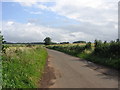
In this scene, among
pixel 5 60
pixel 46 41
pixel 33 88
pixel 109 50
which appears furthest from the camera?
pixel 46 41

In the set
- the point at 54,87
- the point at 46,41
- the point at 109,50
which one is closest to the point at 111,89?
the point at 54,87

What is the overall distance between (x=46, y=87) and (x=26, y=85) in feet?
3.64

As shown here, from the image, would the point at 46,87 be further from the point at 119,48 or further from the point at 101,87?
the point at 119,48

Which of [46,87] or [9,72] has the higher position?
[9,72]

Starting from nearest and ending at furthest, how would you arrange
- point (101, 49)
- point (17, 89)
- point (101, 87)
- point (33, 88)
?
point (17, 89) < point (33, 88) < point (101, 87) < point (101, 49)

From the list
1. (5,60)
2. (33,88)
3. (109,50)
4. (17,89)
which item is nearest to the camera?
(17,89)

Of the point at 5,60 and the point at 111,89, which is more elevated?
the point at 5,60

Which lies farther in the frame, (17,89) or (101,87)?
(101,87)

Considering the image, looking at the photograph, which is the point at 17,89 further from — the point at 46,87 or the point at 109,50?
the point at 109,50

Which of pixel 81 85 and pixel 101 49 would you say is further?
pixel 101 49

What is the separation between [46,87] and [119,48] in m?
13.0

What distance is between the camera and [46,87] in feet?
32.0

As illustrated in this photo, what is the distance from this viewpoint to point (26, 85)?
9.12 meters

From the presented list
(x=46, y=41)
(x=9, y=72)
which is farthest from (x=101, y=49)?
(x=46, y=41)
